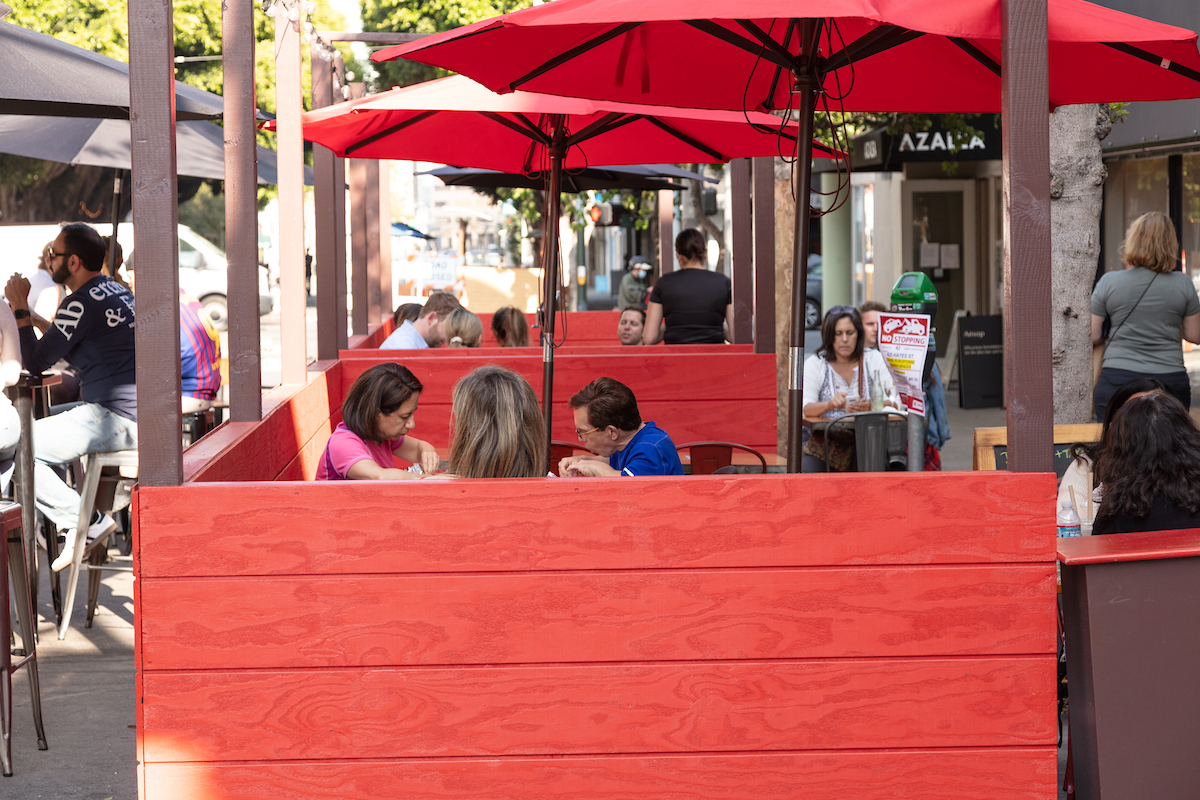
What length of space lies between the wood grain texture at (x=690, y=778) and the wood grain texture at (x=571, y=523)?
0.50 meters

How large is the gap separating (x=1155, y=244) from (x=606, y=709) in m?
5.00

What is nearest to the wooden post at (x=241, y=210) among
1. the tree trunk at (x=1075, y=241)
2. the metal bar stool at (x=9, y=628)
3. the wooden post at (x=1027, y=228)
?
the metal bar stool at (x=9, y=628)

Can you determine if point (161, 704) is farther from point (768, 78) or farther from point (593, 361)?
point (593, 361)

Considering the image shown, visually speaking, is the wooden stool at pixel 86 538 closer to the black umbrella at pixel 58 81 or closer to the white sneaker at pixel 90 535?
the white sneaker at pixel 90 535

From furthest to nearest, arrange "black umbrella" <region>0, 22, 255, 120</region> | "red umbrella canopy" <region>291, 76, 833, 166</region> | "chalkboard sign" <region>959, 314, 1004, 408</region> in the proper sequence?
"chalkboard sign" <region>959, 314, 1004, 408</region>
"red umbrella canopy" <region>291, 76, 833, 166</region>
"black umbrella" <region>0, 22, 255, 120</region>

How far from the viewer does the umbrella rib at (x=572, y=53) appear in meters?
4.19

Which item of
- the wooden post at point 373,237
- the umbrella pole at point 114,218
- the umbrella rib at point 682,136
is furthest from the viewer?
the wooden post at point 373,237

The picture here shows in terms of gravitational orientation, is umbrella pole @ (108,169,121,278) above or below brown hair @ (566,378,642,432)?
above

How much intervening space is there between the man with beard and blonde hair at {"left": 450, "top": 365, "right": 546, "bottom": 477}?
2895 millimetres

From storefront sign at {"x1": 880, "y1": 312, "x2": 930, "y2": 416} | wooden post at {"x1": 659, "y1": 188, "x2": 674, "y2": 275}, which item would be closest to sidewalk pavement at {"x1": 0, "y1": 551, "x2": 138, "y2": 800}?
storefront sign at {"x1": 880, "y1": 312, "x2": 930, "y2": 416}

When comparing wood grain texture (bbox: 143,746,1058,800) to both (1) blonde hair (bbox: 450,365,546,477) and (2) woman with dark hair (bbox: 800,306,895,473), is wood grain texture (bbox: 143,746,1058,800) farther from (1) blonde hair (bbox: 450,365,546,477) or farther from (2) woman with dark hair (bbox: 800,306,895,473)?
(2) woman with dark hair (bbox: 800,306,895,473)

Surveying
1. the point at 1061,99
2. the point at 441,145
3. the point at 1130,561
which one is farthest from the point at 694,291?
the point at 1130,561

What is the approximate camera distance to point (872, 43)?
4102 millimetres

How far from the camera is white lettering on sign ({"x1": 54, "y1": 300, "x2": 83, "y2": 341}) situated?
609cm
